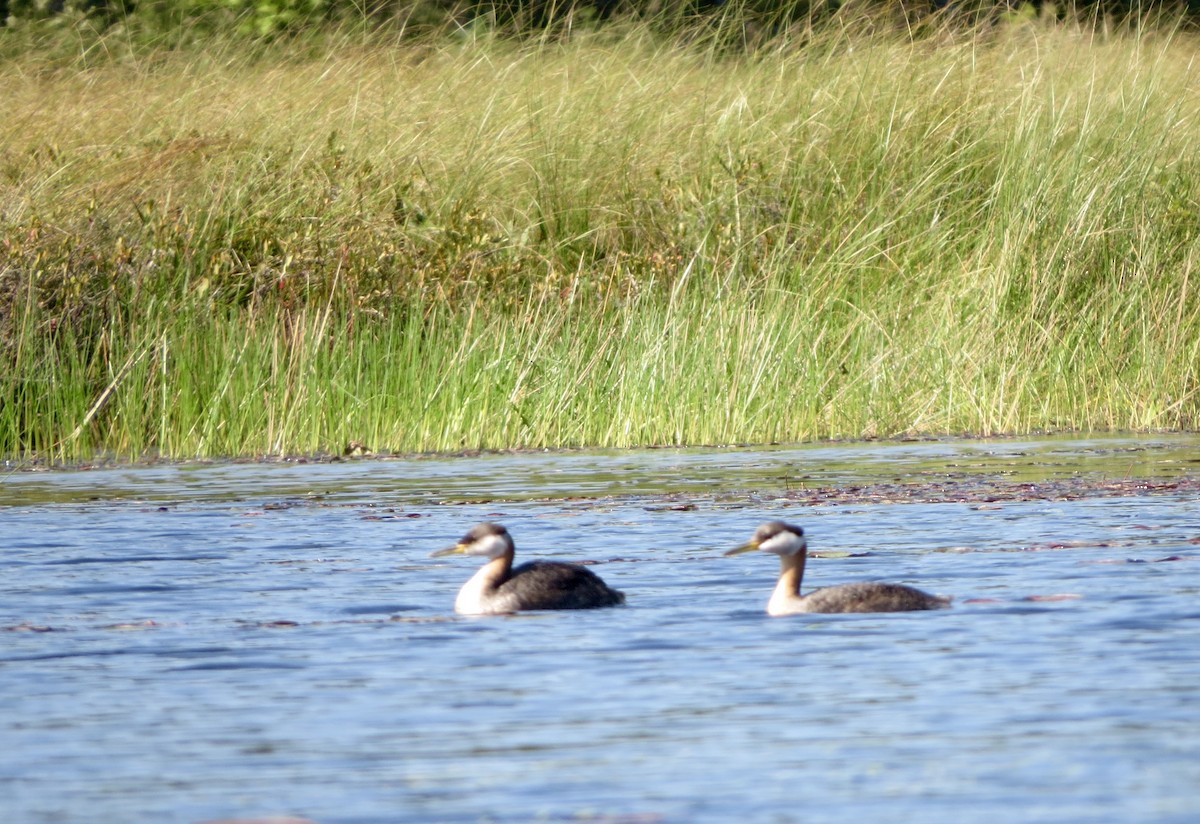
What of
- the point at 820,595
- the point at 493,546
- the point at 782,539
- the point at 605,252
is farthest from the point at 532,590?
the point at 605,252

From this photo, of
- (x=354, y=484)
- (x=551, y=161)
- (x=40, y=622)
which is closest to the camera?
(x=40, y=622)

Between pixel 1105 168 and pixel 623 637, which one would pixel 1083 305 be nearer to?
pixel 1105 168

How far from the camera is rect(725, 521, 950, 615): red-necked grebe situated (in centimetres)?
738

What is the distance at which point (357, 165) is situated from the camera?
15180 mm

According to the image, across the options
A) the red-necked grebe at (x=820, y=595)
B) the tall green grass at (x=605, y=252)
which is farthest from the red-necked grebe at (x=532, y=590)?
the tall green grass at (x=605, y=252)

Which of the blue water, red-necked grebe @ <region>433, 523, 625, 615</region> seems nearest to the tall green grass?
the blue water

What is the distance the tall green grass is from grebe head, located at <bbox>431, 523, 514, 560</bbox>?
15.2ft

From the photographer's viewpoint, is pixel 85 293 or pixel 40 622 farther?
pixel 85 293

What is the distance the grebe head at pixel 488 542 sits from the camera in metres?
8.17

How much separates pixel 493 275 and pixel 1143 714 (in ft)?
30.0

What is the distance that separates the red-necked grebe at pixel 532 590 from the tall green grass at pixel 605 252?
5057mm

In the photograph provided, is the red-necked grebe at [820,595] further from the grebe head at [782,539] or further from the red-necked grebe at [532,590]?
the red-necked grebe at [532,590]

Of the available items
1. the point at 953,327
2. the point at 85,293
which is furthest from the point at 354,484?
the point at 953,327

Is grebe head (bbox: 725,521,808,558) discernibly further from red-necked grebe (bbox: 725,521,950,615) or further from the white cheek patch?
the white cheek patch
